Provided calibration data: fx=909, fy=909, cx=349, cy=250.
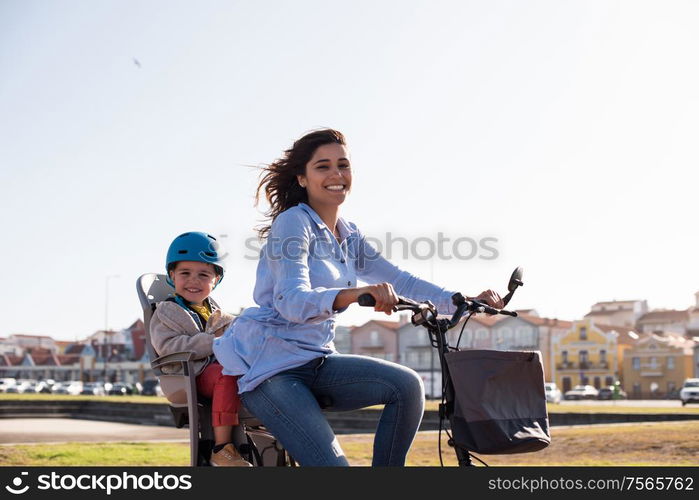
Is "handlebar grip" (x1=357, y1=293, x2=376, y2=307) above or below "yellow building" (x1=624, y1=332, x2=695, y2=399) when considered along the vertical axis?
above

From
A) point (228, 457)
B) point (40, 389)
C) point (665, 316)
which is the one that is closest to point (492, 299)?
point (228, 457)

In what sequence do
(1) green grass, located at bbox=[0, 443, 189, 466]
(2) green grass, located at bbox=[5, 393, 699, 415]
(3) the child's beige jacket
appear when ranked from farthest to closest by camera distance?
1. (2) green grass, located at bbox=[5, 393, 699, 415]
2. (1) green grass, located at bbox=[0, 443, 189, 466]
3. (3) the child's beige jacket

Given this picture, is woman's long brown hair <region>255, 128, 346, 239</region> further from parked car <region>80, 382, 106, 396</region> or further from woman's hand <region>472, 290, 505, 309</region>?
parked car <region>80, 382, 106, 396</region>

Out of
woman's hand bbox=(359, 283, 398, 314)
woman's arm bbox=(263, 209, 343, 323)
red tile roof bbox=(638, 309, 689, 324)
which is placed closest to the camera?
woman's hand bbox=(359, 283, 398, 314)

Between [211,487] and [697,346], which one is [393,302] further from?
[697,346]

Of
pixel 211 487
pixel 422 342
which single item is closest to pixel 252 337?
pixel 211 487

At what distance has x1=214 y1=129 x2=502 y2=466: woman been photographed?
9.93ft

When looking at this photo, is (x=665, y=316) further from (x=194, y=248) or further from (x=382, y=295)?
(x=382, y=295)

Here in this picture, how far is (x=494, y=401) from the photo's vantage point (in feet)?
9.07

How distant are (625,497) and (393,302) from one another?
90 cm

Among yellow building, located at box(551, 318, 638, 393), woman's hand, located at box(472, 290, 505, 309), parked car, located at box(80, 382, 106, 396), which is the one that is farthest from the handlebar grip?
yellow building, located at box(551, 318, 638, 393)

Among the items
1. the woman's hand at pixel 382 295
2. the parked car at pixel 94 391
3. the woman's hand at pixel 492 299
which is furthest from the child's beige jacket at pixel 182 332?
the parked car at pixel 94 391

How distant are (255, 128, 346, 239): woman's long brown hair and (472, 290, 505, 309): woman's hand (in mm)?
777

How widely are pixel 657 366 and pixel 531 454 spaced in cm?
6366
